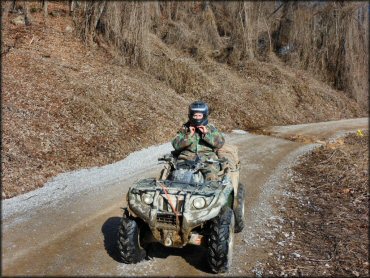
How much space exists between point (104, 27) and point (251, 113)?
880 cm

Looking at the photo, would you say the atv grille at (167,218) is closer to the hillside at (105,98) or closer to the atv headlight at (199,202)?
the atv headlight at (199,202)

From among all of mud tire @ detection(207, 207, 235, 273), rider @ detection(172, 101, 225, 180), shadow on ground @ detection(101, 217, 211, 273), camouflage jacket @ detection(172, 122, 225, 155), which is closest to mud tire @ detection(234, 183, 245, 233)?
rider @ detection(172, 101, 225, 180)

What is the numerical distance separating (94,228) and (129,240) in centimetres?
184

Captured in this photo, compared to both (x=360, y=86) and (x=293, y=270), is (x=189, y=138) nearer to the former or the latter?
(x=293, y=270)

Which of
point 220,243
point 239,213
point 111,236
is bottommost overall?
point 111,236

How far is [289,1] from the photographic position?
31.2 m

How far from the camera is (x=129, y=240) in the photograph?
5.14 m

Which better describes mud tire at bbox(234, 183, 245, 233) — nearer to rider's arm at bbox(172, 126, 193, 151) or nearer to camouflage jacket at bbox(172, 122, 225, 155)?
camouflage jacket at bbox(172, 122, 225, 155)

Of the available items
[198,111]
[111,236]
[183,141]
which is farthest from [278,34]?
[111,236]

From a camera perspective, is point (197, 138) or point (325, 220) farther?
point (325, 220)

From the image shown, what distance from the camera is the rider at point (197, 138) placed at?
6.74m

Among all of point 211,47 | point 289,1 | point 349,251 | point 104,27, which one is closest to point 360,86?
point 289,1

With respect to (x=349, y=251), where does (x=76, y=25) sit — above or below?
above

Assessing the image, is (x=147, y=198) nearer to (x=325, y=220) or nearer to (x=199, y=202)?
(x=199, y=202)
